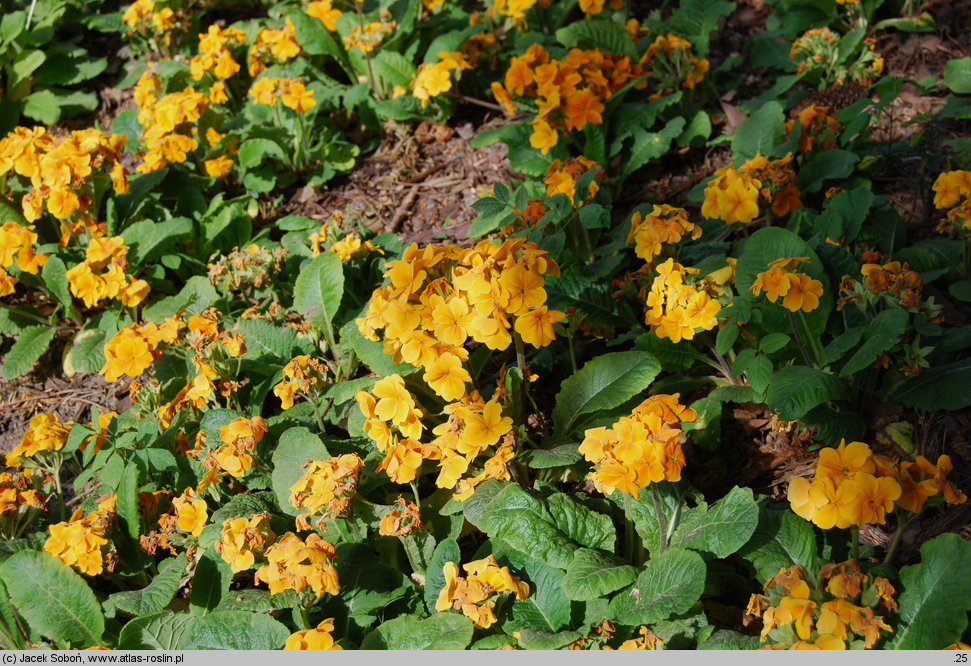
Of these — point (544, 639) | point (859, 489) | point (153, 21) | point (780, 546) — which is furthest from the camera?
point (153, 21)

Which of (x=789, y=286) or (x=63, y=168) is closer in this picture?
(x=789, y=286)

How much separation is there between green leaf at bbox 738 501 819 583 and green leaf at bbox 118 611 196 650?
166cm

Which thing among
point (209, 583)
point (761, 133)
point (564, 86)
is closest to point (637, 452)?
point (209, 583)

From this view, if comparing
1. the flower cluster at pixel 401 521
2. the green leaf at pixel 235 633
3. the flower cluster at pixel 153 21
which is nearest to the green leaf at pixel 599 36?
the flower cluster at pixel 153 21

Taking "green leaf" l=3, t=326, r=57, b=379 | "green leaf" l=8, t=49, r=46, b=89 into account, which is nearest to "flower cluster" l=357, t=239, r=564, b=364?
"green leaf" l=3, t=326, r=57, b=379

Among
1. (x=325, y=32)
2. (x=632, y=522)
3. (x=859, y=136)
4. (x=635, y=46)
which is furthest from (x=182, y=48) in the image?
(x=632, y=522)

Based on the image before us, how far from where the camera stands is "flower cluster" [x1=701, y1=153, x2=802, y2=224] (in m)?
3.59

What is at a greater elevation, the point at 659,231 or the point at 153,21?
the point at 153,21

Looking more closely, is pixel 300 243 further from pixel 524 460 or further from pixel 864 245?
pixel 864 245

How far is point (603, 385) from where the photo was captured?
3143mm

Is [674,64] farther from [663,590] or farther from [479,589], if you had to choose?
[479,589]

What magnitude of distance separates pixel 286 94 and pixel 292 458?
2276mm

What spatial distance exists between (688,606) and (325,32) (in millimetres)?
3991

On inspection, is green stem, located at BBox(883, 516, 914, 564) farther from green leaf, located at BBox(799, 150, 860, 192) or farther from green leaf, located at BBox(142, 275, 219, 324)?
green leaf, located at BBox(142, 275, 219, 324)
